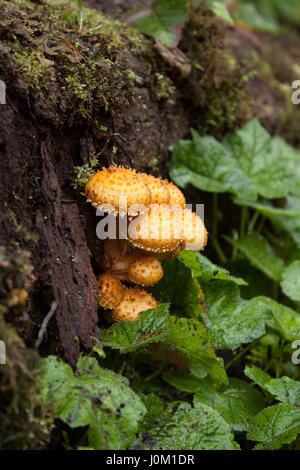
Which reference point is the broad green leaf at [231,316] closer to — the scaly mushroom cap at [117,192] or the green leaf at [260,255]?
the green leaf at [260,255]

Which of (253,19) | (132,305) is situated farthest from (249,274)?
(253,19)

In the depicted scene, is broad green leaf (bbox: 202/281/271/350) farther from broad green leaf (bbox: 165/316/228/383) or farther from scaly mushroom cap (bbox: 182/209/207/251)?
scaly mushroom cap (bbox: 182/209/207/251)

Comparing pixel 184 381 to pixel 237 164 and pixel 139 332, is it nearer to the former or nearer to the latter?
pixel 139 332

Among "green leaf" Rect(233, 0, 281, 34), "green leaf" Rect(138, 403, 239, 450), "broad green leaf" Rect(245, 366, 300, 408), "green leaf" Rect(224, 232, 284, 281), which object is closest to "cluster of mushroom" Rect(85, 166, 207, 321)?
"green leaf" Rect(138, 403, 239, 450)

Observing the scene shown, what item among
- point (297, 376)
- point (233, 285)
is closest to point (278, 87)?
point (233, 285)

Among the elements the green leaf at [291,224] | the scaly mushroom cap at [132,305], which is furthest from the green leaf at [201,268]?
the green leaf at [291,224]

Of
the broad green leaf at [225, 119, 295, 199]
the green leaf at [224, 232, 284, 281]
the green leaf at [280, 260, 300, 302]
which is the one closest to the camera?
the green leaf at [280, 260, 300, 302]

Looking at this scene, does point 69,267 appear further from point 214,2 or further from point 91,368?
point 214,2
